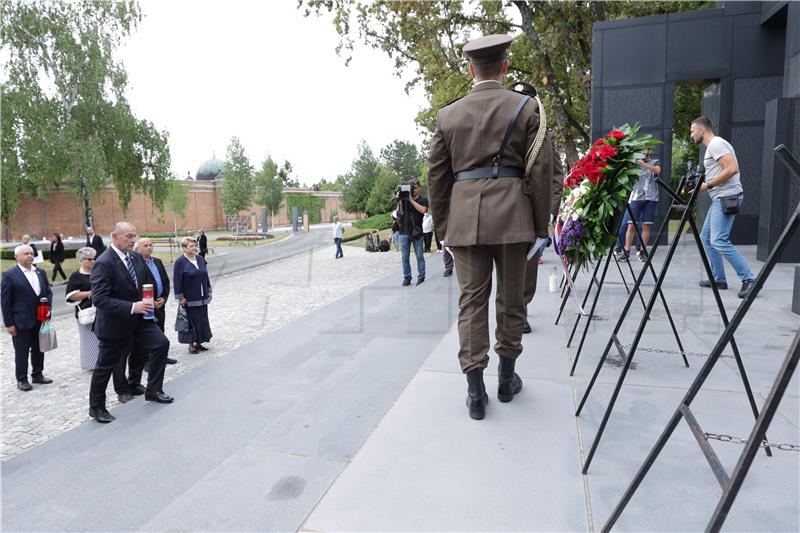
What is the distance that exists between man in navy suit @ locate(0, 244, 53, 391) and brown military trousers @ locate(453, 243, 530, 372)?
204 inches

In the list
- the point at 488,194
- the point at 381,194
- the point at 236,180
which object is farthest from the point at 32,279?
the point at 381,194

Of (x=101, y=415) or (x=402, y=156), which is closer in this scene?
(x=101, y=415)

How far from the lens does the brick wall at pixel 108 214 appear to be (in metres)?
47.3

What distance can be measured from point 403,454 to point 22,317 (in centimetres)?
515

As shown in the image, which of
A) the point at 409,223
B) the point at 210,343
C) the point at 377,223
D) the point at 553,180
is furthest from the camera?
the point at 377,223

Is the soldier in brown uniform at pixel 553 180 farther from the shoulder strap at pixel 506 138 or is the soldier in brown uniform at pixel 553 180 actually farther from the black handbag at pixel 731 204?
the black handbag at pixel 731 204

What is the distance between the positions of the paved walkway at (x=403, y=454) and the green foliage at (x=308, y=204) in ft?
216

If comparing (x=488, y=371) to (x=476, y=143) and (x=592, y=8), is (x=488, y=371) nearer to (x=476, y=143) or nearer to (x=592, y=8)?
(x=476, y=143)

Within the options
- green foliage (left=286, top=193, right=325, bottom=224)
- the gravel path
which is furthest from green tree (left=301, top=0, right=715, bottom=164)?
green foliage (left=286, top=193, right=325, bottom=224)

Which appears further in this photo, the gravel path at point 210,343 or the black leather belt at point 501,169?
the gravel path at point 210,343

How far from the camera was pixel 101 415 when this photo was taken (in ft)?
13.2

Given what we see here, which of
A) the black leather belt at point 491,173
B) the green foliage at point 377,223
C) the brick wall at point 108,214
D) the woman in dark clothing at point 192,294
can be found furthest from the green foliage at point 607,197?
the brick wall at point 108,214

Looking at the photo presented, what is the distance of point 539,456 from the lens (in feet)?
9.29

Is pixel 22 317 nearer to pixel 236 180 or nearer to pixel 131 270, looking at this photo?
pixel 131 270
